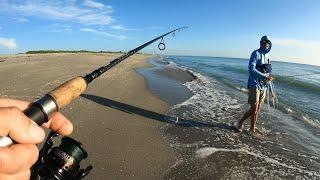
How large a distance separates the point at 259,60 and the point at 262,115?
273 centimetres

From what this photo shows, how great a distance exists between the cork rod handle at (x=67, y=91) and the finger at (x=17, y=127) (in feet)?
1.27

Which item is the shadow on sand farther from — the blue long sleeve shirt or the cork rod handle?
the cork rod handle

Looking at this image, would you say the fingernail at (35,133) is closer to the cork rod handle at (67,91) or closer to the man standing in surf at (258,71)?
the cork rod handle at (67,91)

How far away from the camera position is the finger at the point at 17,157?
4.37 feet

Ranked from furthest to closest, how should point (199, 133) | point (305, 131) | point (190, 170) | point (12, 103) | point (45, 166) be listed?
point (305, 131) → point (199, 133) → point (190, 170) → point (45, 166) → point (12, 103)

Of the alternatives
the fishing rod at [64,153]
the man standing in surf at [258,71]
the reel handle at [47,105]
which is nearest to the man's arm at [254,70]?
the man standing in surf at [258,71]

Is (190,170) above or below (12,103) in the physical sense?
below

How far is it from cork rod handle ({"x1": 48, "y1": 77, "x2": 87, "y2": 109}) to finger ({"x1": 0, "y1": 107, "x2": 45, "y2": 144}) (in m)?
0.39

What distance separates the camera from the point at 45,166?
211 cm

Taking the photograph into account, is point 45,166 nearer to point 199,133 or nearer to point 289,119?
point 199,133

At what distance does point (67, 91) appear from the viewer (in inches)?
80.1

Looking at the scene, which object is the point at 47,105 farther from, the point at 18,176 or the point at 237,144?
the point at 237,144

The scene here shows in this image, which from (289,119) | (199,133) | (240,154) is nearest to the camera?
(240,154)

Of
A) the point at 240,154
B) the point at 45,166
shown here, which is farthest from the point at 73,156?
the point at 240,154
